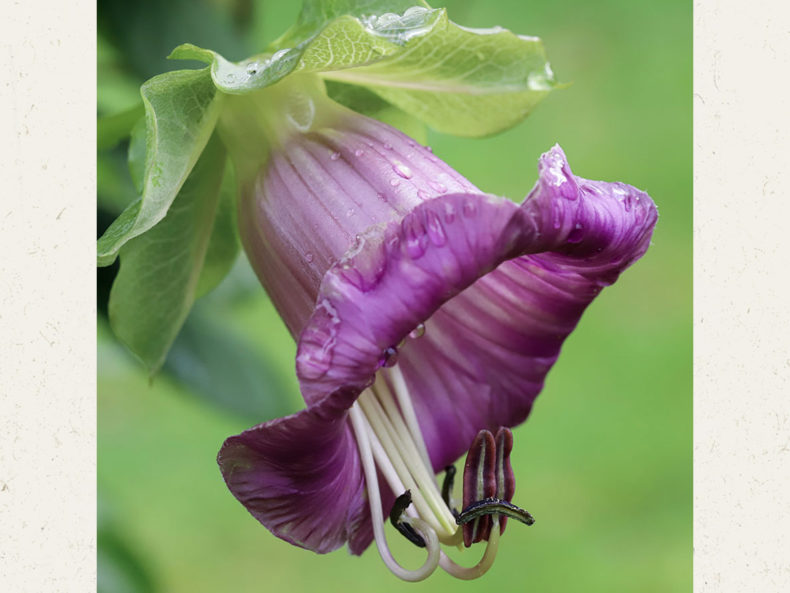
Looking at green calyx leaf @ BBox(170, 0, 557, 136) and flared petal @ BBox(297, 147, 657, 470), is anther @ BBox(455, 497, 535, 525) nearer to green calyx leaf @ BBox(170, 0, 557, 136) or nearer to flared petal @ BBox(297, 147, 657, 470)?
flared petal @ BBox(297, 147, 657, 470)

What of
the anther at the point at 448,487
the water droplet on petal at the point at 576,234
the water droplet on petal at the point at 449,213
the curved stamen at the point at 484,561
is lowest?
the anther at the point at 448,487

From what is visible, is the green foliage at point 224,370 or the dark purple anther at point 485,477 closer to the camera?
the dark purple anther at point 485,477

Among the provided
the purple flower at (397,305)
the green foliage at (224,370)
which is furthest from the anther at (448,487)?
the green foliage at (224,370)

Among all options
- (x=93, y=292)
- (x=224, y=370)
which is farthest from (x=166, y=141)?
(x=224, y=370)

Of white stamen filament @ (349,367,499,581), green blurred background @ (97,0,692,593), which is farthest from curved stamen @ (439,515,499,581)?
green blurred background @ (97,0,692,593)

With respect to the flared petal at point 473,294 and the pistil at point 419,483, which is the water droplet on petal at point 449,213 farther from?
the pistil at point 419,483

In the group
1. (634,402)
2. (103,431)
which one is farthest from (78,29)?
(634,402)

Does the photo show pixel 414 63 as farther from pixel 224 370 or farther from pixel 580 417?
pixel 580 417
